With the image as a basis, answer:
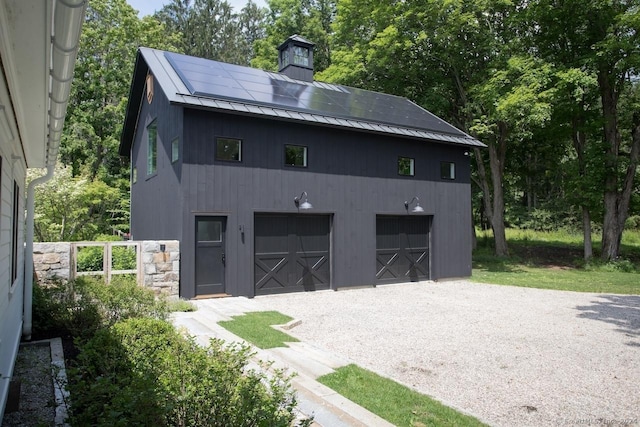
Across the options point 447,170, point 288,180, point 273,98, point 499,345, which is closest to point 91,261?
point 288,180

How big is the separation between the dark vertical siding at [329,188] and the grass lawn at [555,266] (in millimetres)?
2620

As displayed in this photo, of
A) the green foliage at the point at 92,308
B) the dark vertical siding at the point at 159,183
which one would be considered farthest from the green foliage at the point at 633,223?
the green foliage at the point at 92,308

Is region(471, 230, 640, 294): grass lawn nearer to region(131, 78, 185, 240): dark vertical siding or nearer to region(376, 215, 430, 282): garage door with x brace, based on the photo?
region(376, 215, 430, 282): garage door with x brace

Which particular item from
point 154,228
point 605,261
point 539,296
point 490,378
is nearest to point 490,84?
point 605,261

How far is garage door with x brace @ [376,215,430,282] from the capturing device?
544 inches

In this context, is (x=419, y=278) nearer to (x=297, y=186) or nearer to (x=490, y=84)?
(x=297, y=186)

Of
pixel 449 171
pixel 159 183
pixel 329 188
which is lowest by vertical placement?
pixel 329 188

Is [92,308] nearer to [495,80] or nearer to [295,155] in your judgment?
[295,155]

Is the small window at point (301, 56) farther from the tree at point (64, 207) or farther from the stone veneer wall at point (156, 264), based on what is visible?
the tree at point (64, 207)

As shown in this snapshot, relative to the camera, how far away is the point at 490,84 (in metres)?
18.9

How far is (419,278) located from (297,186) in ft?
18.0

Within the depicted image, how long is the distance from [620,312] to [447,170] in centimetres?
721

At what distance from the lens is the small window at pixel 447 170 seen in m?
15.3

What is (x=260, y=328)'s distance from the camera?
7355mm
